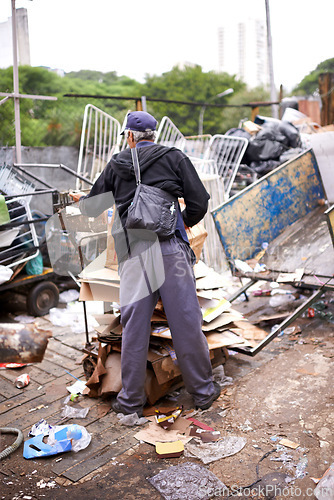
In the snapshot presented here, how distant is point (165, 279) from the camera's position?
3.05m

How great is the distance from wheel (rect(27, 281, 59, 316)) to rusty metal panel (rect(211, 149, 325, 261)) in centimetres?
199

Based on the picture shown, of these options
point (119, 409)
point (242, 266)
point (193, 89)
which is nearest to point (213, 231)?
point (242, 266)

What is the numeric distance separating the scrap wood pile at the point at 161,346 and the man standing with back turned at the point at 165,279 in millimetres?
144

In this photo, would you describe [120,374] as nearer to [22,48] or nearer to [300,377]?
[300,377]

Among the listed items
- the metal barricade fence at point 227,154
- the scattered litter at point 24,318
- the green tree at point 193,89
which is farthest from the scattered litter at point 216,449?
the green tree at point 193,89

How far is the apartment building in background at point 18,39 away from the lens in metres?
5.16

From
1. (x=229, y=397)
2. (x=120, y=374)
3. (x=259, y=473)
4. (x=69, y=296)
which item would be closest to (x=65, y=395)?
(x=120, y=374)

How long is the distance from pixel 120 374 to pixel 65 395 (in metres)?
0.48

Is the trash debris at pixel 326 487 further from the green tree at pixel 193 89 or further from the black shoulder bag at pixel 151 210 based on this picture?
the green tree at pixel 193 89

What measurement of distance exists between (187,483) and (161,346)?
110 cm

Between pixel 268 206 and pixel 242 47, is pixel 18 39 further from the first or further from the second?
pixel 242 47

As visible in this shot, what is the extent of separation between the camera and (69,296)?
18.0 feet

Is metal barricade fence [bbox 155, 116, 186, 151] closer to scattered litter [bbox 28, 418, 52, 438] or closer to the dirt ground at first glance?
the dirt ground

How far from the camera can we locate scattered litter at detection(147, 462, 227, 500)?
2324mm
